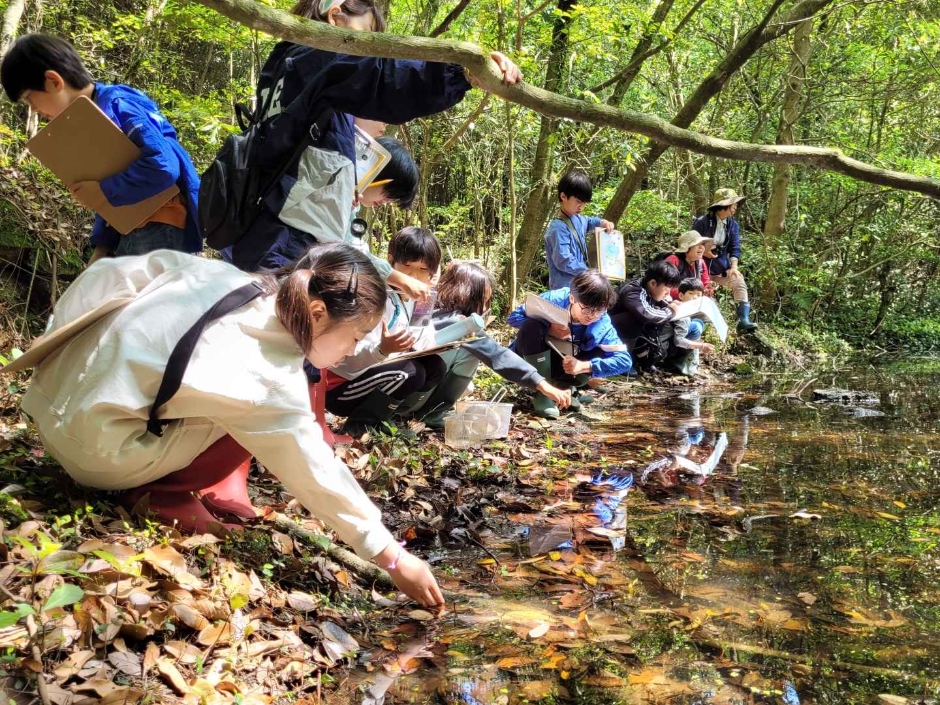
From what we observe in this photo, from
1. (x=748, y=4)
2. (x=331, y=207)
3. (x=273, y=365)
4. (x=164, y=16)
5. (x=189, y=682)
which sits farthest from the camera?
(x=748, y=4)

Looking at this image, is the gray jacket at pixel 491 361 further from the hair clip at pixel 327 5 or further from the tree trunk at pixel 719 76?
the tree trunk at pixel 719 76

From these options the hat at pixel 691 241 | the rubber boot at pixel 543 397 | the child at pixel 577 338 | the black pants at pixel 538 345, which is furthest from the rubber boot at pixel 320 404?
the hat at pixel 691 241

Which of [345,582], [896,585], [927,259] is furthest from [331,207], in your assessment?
[927,259]

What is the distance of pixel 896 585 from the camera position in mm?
2426

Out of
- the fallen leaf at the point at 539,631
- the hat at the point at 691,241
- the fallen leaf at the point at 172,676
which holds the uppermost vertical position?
the hat at the point at 691,241

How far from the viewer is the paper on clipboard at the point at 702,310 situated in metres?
7.51

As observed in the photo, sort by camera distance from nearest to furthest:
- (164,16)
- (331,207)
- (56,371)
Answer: (56,371) < (331,207) < (164,16)

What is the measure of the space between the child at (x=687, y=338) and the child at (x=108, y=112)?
544 centimetres

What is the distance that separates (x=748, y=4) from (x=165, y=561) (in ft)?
41.9

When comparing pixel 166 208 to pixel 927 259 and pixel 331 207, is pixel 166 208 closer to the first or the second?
pixel 331 207

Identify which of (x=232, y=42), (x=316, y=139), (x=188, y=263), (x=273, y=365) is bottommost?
(x=273, y=365)

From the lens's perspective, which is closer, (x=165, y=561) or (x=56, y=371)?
(x=165, y=561)

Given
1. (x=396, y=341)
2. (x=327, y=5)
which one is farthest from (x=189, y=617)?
(x=327, y=5)

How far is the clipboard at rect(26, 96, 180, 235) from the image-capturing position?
10.1 feet
